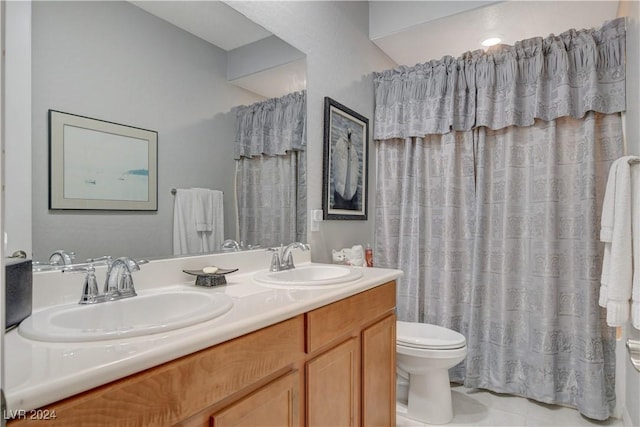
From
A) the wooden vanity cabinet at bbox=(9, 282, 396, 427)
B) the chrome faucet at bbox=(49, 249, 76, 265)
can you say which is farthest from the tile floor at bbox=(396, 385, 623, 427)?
the chrome faucet at bbox=(49, 249, 76, 265)

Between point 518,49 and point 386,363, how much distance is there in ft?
6.80

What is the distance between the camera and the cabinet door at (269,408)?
0.87 m

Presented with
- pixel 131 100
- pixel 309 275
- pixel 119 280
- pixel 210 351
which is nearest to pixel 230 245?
pixel 309 275

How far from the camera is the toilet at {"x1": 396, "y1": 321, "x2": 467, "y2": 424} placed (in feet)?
6.25

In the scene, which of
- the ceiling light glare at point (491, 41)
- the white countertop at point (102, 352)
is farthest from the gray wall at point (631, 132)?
the white countertop at point (102, 352)

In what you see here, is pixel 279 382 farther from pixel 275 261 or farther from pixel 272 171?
pixel 272 171

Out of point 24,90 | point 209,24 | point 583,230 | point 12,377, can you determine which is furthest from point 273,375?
point 583,230

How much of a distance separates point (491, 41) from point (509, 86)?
47 centimetres

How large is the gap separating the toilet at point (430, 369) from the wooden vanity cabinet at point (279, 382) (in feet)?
0.86

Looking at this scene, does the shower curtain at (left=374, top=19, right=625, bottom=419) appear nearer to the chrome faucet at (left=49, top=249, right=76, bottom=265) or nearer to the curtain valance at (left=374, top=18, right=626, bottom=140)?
the curtain valance at (left=374, top=18, right=626, bottom=140)

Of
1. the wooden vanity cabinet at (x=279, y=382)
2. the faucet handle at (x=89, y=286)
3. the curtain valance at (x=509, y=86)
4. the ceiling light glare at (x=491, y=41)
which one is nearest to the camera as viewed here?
the wooden vanity cabinet at (x=279, y=382)

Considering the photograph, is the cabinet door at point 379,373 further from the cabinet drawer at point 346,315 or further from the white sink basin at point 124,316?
the white sink basin at point 124,316

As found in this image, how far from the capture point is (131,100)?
1.21 m

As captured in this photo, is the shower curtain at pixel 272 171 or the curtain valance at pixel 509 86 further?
the curtain valance at pixel 509 86
